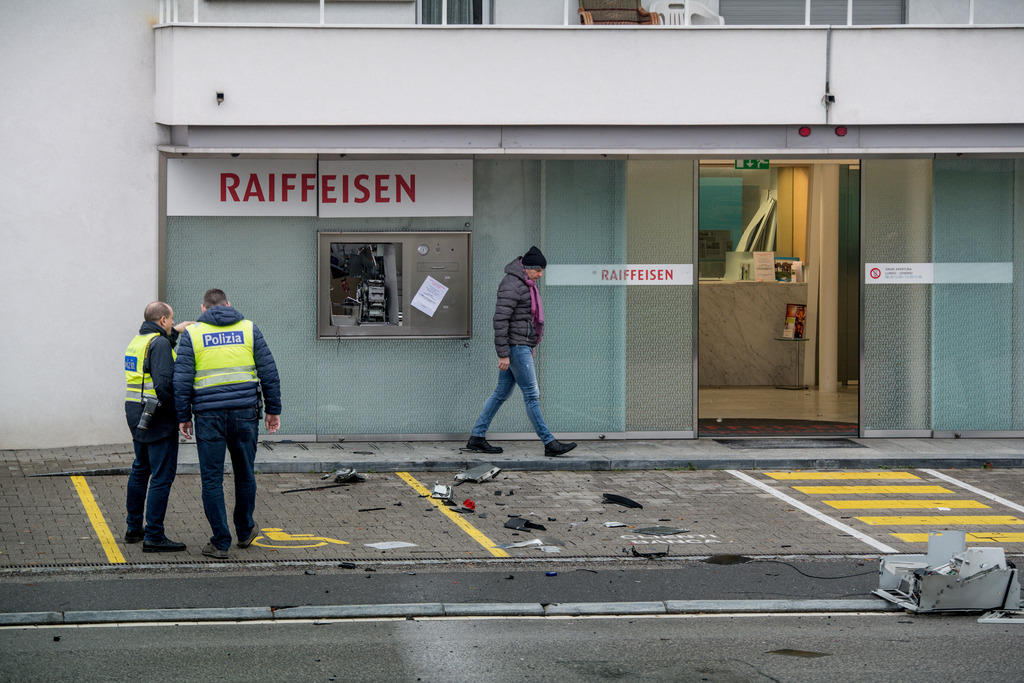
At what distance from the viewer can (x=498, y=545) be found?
9492mm

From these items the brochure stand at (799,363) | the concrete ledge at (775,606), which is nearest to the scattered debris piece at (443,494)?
the concrete ledge at (775,606)

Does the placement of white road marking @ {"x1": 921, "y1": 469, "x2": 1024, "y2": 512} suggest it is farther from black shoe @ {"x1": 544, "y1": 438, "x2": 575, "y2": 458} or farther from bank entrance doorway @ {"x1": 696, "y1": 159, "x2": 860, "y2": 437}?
black shoe @ {"x1": 544, "y1": 438, "x2": 575, "y2": 458}

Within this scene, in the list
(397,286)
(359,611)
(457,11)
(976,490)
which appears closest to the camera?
(359,611)

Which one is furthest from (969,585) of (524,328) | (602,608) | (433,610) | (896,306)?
(896,306)

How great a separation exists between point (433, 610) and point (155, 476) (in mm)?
2495

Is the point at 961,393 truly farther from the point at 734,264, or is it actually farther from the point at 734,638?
the point at 734,638

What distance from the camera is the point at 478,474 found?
1209 centimetres

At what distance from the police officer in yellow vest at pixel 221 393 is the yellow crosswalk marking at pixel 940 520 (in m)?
4.69

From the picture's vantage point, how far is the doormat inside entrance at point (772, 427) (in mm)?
14773

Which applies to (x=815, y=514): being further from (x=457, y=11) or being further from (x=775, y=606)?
(x=457, y=11)

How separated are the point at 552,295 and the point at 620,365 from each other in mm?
1020

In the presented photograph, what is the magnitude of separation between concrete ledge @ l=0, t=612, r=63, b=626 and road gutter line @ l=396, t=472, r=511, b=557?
2.92m

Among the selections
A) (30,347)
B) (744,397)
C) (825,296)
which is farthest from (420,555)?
(825,296)

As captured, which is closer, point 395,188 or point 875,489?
point 875,489
